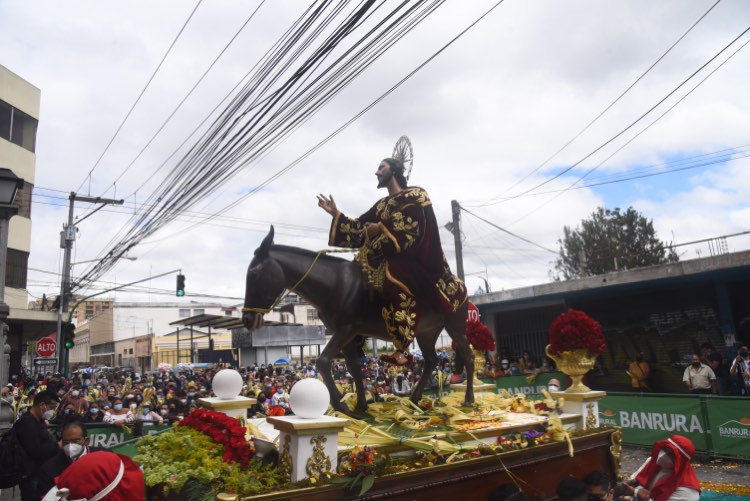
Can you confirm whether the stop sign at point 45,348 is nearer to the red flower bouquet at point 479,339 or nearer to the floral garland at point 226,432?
the red flower bouquet at point 479,339

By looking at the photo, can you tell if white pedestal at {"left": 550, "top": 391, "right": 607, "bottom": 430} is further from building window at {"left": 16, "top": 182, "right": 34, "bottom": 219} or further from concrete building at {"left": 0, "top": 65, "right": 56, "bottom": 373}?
building window at {"left": 16, "top": 182, "right": 34, "bottom": 219}

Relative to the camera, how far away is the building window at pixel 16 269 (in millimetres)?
22422

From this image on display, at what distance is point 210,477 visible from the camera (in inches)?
142

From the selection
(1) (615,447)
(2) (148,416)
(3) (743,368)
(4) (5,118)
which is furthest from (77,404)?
(4) (5,118)

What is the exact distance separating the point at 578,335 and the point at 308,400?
408 centimetres

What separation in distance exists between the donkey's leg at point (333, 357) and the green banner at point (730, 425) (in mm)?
8461

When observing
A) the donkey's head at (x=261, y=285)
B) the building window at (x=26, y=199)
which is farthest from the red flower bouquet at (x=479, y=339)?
the building window at (x=26, y=199)

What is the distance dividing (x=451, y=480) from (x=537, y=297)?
54.9 ft

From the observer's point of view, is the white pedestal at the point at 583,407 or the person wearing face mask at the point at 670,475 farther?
the white pedestal at the point at 583,407

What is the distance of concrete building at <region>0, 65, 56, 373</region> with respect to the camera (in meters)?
22.4

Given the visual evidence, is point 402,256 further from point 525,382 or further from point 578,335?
point 525,382

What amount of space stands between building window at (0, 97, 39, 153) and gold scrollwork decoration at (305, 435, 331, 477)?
25537mm

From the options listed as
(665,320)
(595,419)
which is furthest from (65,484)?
(665,320)

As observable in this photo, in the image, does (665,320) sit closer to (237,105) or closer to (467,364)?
(467,364)
